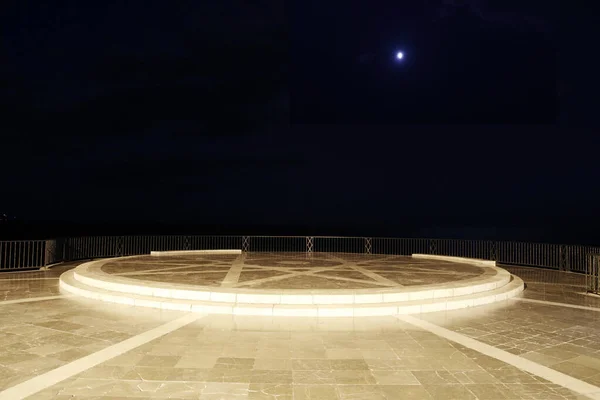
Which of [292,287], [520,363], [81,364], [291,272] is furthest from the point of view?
[291,272]

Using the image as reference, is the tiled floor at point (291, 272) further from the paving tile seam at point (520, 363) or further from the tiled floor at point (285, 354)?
the paving tile seam at point (520, 363)

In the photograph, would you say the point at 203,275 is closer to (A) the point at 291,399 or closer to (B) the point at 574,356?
(A) the point at 291,399

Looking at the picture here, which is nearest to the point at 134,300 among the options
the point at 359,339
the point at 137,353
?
the point at 137,353

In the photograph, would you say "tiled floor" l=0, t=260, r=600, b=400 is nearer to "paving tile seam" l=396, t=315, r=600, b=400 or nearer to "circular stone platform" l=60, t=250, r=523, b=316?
"paving tile seam" l=396, t=315, r=600, b=400

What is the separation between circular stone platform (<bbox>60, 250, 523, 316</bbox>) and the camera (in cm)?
862

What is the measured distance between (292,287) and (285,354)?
3.94m

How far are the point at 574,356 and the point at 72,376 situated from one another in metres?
6.80

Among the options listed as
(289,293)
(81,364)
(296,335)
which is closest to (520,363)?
(296,335)

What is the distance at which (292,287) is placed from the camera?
32.0 feet

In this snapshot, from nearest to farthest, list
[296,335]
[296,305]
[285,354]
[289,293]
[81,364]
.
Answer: [81,364], [285,354], [296,335], [296,305], [289,293]

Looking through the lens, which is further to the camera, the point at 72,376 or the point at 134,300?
the point at 134,300

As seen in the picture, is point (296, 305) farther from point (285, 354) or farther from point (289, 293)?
point (285, 354)

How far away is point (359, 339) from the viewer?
6656mm

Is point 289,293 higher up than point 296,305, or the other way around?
point 289,293
